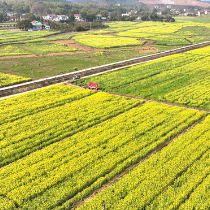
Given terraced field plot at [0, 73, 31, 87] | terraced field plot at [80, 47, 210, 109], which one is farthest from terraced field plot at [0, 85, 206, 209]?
terraced field plot at [0, 73, 31, 87]

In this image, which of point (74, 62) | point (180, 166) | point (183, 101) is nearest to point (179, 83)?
point (183, 101)

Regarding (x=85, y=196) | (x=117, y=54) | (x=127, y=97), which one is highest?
(x=117, y=54)

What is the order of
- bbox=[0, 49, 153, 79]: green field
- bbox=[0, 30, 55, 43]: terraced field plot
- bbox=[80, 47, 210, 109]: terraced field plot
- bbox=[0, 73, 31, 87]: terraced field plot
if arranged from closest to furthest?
bbox=[80, 47, 210, 109]: terraced field plot → bbox=[0, 73, 31, 87]: terraced field plot → bbox=[0, 49, 153, 79]: green field → bbox=[0, 30, 55, 43]: terraced field plot

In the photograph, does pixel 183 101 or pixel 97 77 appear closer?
pixel 183 101

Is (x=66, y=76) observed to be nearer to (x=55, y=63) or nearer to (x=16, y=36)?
(x=55, y=63)

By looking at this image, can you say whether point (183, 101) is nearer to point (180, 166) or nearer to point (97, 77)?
point (180, 166)

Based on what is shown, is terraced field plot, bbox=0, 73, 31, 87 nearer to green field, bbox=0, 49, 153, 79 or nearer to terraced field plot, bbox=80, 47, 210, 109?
green field, bbox=0, 49, 153, 79
